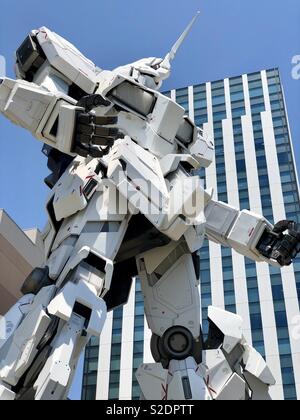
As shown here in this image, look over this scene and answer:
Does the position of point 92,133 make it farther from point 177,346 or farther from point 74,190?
point 177,346

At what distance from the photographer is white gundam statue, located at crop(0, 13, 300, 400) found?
477cm

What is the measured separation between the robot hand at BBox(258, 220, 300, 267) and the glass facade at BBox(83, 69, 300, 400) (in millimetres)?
18478

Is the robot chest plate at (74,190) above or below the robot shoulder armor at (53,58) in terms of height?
below

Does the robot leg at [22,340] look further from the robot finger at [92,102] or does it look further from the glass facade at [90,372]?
the glass facade at [90,372]

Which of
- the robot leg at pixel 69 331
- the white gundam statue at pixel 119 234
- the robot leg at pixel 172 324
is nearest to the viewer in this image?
the robot leg at pixel 69 331

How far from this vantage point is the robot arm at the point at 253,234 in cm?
601

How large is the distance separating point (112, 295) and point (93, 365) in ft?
78.5

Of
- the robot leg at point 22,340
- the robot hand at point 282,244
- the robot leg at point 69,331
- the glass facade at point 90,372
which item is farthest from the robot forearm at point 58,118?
the glass facade at point 90,372

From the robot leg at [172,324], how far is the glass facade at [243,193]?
18558 mm

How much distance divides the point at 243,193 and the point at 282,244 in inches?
1083

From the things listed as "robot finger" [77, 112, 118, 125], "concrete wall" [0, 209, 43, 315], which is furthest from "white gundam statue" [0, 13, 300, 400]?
"concrete wall" [0, 209, 43, 315]

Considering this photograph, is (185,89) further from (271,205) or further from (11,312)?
(11,312)

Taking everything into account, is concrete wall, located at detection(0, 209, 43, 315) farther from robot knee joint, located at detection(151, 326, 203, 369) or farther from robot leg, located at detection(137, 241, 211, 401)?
robot knee joint, located at detection(151, 326, 203, 369)
